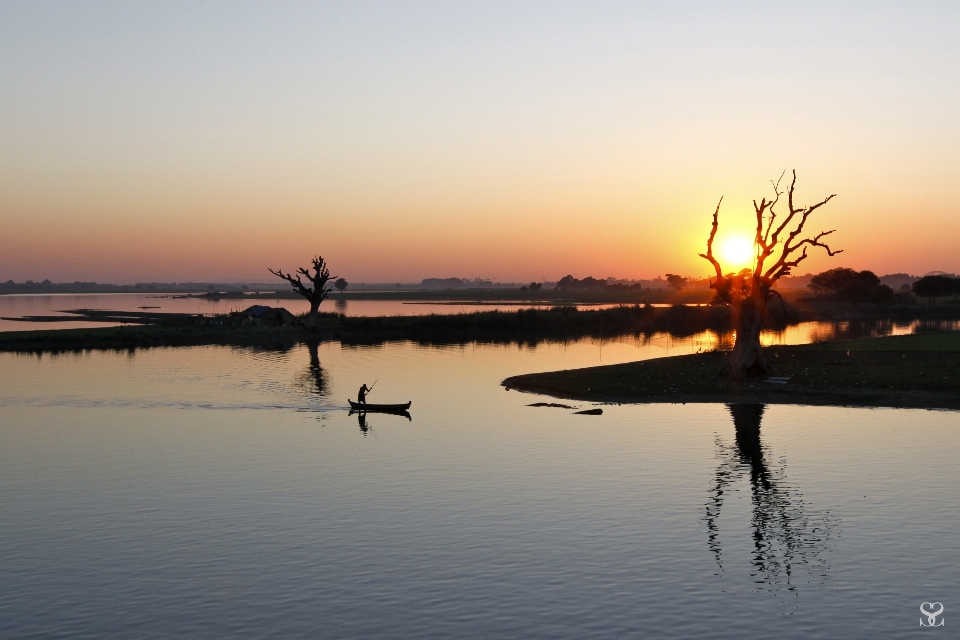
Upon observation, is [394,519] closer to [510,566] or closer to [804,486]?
[510,566]

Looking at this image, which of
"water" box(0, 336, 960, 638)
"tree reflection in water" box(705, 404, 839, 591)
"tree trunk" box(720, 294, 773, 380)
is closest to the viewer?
"water" box(0, 336, 960, 638)

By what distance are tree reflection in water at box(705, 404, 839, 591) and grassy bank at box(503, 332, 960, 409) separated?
14418 mm

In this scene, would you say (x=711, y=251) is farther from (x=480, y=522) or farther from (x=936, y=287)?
(x=936, y=287)

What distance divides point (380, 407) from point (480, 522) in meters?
22.8

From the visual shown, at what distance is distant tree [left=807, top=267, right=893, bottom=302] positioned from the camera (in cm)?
17320

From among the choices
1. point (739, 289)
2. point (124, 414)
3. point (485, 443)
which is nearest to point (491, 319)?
point (739, 289)

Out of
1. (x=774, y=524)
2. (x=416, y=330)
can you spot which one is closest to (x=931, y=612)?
(x=774, y=524)

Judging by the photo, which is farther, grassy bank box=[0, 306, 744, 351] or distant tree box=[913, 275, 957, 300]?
distant tree box=[913, 275, 957, 300]

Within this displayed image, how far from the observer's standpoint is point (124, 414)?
48.4 m

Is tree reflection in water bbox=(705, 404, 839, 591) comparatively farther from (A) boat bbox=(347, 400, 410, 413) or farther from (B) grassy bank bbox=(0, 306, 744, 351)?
(B) grassy bank bbox=(0, 306, 744, 351)

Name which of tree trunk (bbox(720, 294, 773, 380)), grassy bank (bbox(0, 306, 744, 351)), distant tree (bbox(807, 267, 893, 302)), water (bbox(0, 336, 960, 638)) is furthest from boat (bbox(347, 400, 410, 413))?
distant tree (bbox(807, 267, 893, 302))

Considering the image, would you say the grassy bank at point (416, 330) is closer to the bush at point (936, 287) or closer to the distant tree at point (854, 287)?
the distant tree at point (854, 287)

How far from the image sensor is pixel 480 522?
26.0 m

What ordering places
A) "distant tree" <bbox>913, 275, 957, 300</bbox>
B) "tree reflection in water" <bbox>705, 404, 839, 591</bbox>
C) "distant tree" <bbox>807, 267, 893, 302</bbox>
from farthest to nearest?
"distant tree" <bbox>913, 275, 957, 300</bbox> < "distant tree" <bbox>807, 267, 893, 302</bbox> < "tree reflection in water" <bbox>705, 404, 839, 591</bbox>
